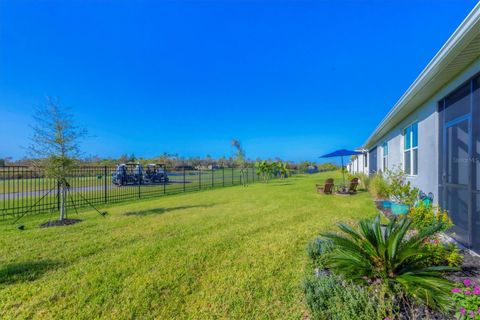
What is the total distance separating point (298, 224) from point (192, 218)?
10.5 ft

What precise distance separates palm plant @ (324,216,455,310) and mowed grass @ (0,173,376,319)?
74 cm

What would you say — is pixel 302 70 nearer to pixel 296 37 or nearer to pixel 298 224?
pixel 296 37

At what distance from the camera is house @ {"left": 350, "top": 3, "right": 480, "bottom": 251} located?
3.80 m

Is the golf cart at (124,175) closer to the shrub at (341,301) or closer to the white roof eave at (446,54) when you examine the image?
the white roof eave at (446,54)

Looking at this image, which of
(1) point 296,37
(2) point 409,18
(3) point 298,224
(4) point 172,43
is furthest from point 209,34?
(3) point 298,224

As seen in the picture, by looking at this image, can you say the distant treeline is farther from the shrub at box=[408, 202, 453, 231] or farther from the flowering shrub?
the flowering shrub

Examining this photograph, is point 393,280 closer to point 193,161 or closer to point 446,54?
point 446,54

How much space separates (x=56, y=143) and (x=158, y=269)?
5.71m

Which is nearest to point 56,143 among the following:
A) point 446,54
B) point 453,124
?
point 446,54

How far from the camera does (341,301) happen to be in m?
2.43

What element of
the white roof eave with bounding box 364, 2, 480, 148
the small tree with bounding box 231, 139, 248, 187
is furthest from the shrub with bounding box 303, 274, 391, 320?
the small tree with bounding box 231, 139, 248, 187

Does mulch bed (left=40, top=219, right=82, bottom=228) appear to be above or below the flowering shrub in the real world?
below

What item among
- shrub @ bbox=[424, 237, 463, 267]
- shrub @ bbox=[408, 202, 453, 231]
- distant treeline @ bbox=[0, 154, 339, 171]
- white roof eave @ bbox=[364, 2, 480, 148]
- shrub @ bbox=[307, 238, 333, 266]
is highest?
white roof eave @ bbox=[364, 2, 480, 148]

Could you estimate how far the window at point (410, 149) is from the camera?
7964 mm
